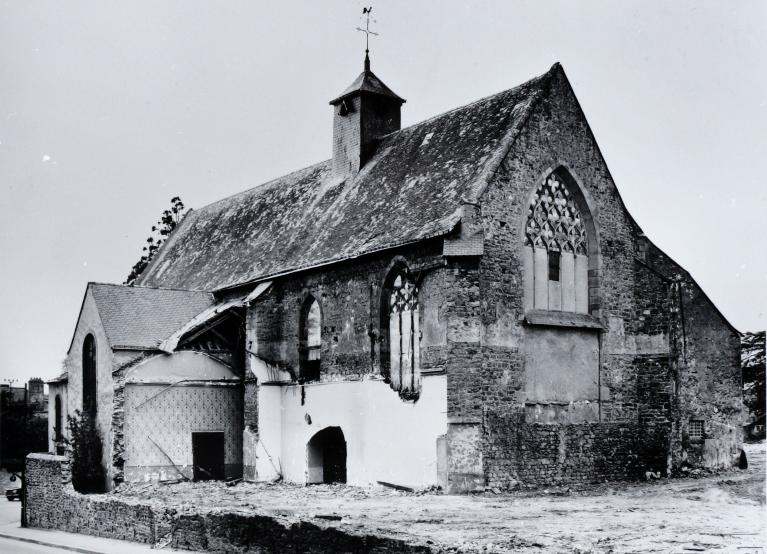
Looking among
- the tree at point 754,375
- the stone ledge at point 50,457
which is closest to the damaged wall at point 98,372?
the stone ledge at point 50,457

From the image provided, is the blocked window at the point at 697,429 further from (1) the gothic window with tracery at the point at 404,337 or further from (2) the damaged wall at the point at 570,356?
(1) the gothic window with tracery at the point at 404,337

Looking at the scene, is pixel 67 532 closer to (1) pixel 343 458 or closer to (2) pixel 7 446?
(1) pixel 343 458

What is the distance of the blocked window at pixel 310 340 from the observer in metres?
29.2

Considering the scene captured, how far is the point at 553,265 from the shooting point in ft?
85.8

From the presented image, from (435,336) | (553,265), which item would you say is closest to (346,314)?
(435,336)

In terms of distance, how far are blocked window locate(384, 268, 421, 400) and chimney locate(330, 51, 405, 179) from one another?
7.64 meters

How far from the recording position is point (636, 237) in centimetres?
2786

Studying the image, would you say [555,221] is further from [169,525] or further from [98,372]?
[98,372]

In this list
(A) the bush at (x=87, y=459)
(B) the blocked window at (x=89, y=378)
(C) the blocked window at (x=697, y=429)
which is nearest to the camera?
(C) the blocked window at (x=697, y=429)

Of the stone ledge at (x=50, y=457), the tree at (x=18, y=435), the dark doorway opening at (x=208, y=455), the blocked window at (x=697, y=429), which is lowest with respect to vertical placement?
the tree at (x=18, y=435)

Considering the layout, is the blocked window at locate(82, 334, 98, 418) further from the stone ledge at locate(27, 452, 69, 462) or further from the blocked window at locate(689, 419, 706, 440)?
the blocked window at locate(689, 419, 706, 440)

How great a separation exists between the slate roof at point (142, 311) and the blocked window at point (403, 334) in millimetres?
8645

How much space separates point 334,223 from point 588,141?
7.95 m

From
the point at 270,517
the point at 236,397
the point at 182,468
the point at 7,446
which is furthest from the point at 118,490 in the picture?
the point at 7,446
